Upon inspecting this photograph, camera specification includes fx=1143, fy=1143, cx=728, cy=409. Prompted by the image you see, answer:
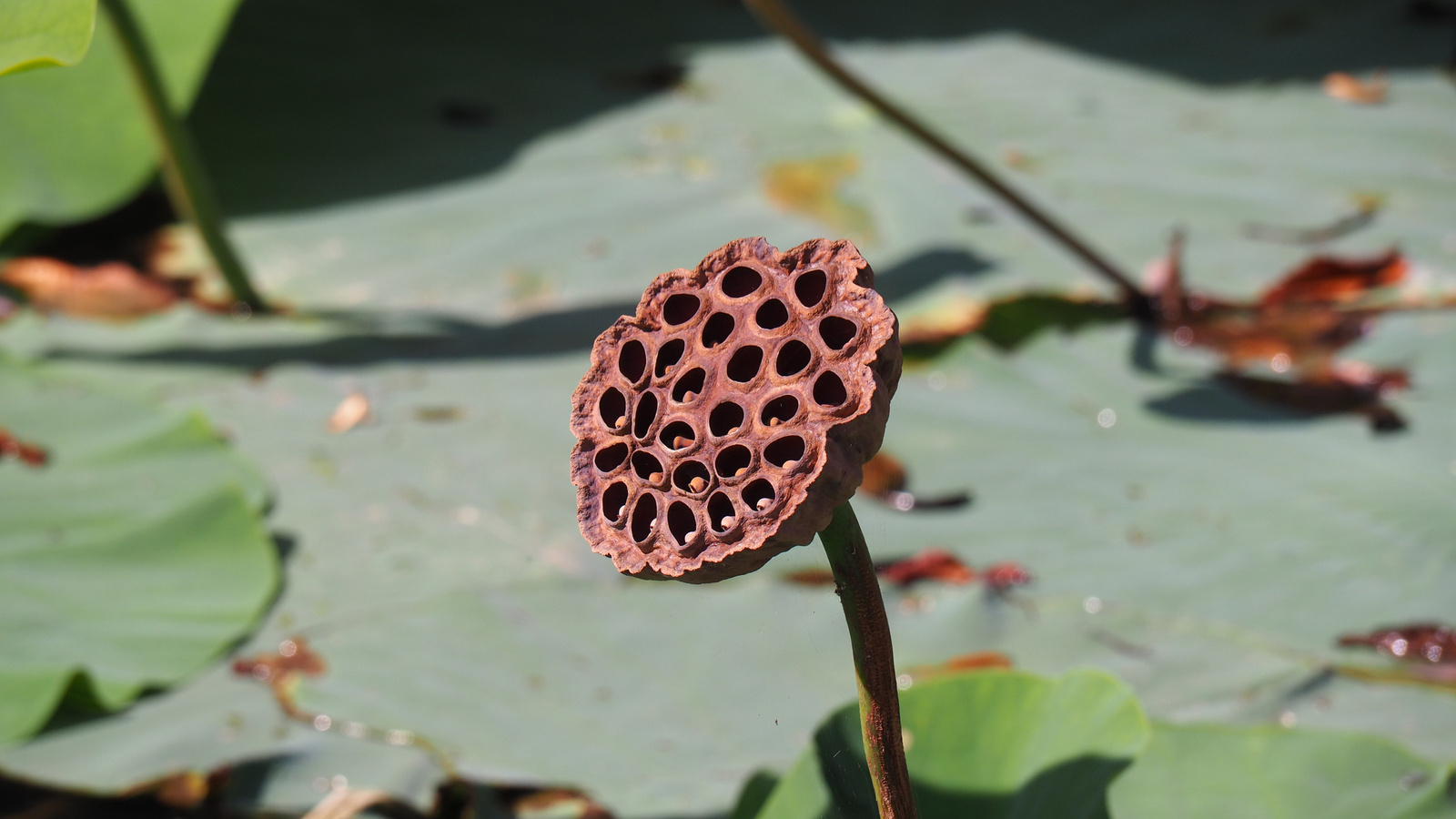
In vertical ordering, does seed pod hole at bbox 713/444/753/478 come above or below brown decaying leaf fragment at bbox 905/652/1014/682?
above

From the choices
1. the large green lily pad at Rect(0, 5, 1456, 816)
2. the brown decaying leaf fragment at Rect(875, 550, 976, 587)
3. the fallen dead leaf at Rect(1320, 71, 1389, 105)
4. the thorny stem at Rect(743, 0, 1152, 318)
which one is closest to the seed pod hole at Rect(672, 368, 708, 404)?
the large green lily pad at Rect(0, 5, 1456, 816)

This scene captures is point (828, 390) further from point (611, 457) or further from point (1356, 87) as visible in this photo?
point (1356, 87)

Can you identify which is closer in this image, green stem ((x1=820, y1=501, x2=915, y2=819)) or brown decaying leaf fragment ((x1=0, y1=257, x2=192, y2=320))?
→ green stem ((x1=820, y1=501, x2=915, y2=819))

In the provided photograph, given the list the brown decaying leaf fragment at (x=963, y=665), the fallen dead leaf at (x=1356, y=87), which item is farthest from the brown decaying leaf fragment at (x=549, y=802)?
the fallen dead leaf at (x=1356, y=87)

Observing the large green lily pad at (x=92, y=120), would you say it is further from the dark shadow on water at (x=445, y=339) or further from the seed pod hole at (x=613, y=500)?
the seed pod hole at (x=613, y=500)

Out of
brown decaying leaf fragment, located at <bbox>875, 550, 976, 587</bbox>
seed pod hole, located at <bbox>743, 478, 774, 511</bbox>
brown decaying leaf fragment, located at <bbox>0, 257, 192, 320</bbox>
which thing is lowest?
brown decaying leaf fragment, located at <bbox>0, 257, 192, 320</bbox>

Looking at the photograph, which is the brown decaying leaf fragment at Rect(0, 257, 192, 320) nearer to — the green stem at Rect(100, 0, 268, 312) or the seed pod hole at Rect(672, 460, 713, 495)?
the green stem at Rect(100, 0, 268, 312)
